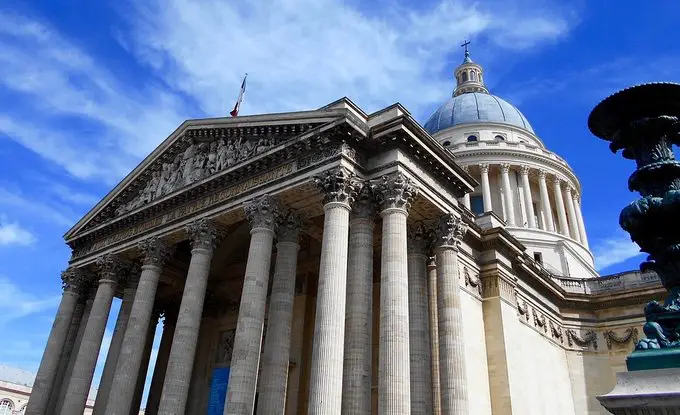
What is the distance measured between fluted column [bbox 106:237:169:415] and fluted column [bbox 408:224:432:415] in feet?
38.5

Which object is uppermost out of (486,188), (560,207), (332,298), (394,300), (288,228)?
(486,188)

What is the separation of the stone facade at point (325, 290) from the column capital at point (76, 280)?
113mm

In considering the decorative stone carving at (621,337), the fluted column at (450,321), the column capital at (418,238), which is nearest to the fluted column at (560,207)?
the decorative stone carving at (621,337)

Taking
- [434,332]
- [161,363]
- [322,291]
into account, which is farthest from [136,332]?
[434,332]

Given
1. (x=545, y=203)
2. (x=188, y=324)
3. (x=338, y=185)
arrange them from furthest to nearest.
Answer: (x=545, y=203), (x=188, y=324), (x=338, y=185)

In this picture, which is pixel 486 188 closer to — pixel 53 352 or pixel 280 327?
pixel 280 327

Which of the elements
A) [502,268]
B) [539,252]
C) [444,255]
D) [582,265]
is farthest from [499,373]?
[582,265]

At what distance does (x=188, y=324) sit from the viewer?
72.7 ft

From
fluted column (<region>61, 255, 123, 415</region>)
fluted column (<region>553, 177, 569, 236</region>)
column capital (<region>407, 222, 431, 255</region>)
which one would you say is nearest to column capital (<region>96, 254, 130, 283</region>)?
fluted column (<region>61, 255, 123, 415</region>)

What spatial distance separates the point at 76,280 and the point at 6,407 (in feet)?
157

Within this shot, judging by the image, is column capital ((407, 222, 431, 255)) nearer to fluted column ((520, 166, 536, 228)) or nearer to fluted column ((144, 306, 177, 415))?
fluted column ((144, 306, 177, 415))

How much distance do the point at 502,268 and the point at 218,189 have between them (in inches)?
582

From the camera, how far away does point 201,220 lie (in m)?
24.6

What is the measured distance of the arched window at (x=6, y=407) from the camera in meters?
66.5
